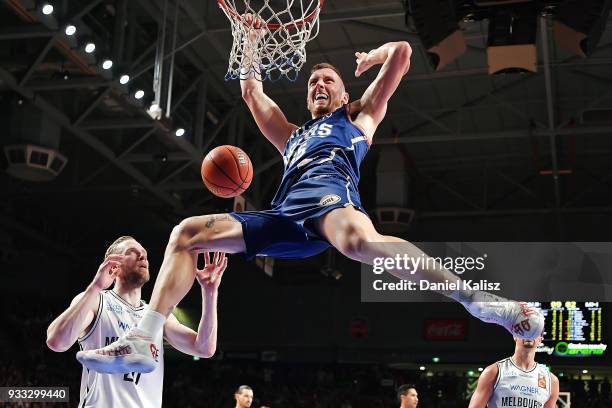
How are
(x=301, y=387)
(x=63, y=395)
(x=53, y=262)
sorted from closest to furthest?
1. (x=63, y=395)
2. (x=301, y=387)
3. (x=53, y=262)

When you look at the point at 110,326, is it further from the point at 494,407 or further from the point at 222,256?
the point at 494,407

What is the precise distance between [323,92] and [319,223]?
3.28ft

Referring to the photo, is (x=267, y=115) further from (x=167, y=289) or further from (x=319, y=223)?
(x=167, y=289)

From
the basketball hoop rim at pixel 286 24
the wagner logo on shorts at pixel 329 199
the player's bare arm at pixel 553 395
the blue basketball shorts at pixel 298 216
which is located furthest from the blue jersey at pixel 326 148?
the player's bare arm at pixel 553 395

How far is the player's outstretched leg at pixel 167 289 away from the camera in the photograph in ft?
12.7

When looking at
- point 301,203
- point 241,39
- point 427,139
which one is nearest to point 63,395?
point 241,39

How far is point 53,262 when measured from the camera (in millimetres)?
26000

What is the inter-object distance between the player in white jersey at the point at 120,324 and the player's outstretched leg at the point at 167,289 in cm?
49

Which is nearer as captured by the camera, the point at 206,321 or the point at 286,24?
the point at 206,321

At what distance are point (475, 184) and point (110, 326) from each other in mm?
18627

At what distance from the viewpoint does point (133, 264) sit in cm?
505

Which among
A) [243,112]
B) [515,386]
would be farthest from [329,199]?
[243,112]

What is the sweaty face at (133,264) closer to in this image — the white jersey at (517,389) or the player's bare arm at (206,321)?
the player's bare arm at (206,321)

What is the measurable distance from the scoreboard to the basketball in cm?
1349
